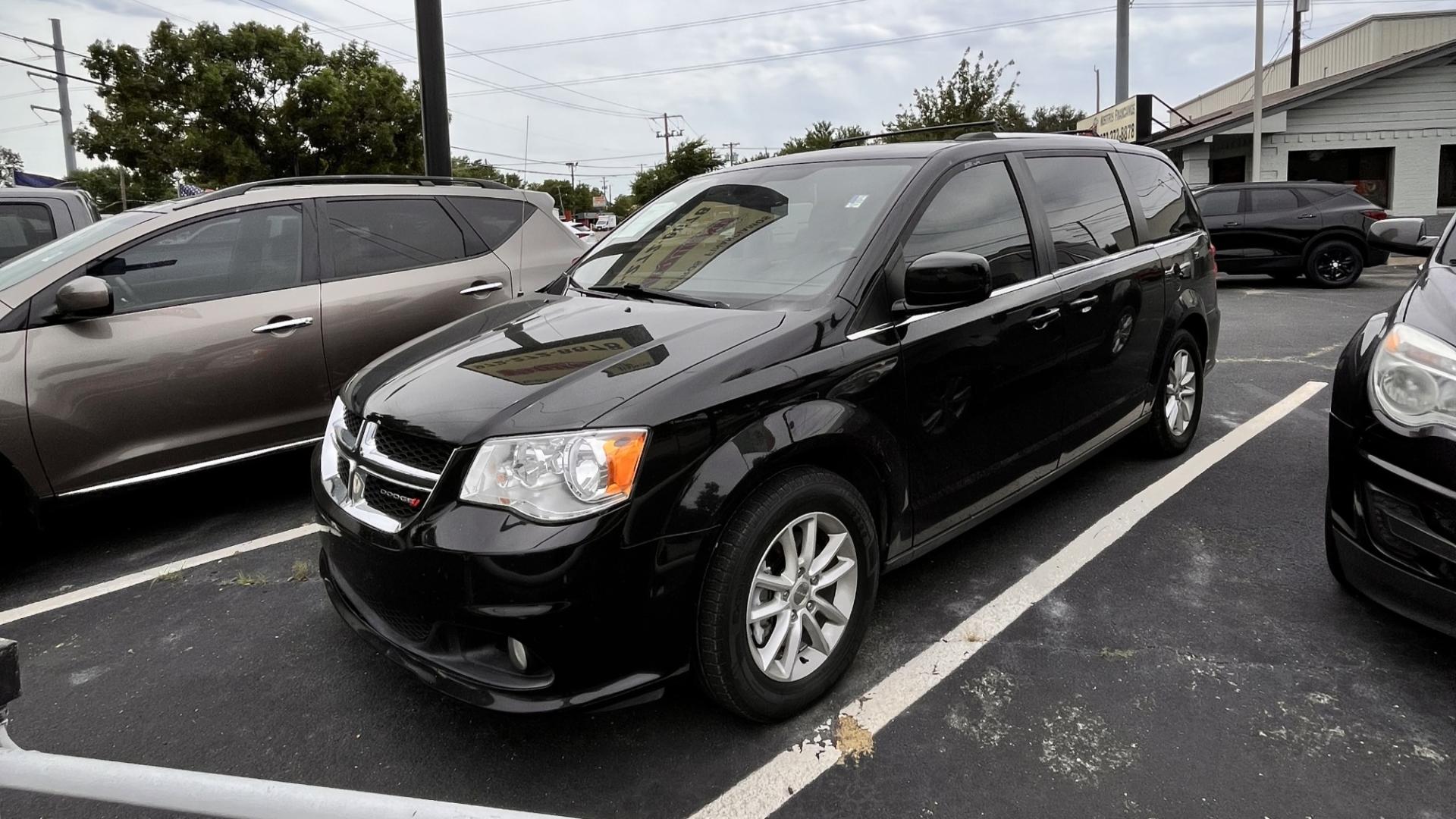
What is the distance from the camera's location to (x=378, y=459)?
254cm

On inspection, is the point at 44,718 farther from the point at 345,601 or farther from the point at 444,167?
the point at 444,167

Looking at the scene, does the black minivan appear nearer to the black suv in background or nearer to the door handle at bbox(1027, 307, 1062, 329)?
the door handle at bbox(1027, 307, 1062, 329)

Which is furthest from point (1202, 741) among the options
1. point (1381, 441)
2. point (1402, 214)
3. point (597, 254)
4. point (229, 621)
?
point (1402, 214)

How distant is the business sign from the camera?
69.7 feet

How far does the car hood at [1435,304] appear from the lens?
2.76 m

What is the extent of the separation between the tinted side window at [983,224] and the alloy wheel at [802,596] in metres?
1.03

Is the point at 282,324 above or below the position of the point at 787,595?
above

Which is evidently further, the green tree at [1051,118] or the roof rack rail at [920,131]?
the green tree at [1051,118]

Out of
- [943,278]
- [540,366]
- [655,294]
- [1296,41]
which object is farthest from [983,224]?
[1296,41]

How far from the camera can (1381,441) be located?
2715mm

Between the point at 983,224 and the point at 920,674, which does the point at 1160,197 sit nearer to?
the point at 983,224

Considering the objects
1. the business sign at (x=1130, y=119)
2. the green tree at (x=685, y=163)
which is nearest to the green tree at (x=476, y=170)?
the green tree at (x=685, y=163)

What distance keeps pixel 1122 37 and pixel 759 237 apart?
23454 millimetres

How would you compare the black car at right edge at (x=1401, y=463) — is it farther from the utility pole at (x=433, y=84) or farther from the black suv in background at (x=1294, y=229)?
the black suv in background at (x=1294, y=229)
